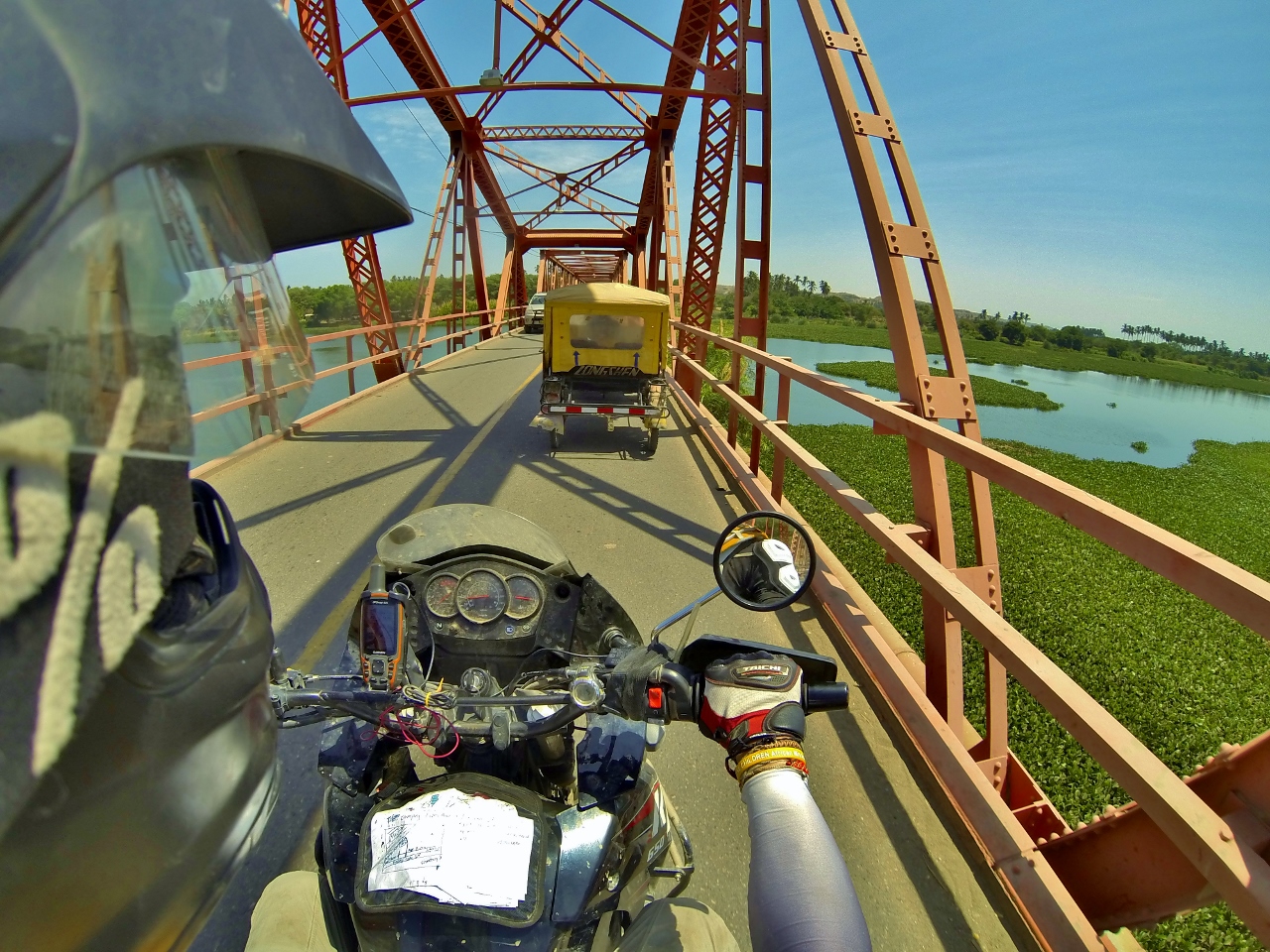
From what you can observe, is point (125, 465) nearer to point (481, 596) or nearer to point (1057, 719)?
point (481, 596)

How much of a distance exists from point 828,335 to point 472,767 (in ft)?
169

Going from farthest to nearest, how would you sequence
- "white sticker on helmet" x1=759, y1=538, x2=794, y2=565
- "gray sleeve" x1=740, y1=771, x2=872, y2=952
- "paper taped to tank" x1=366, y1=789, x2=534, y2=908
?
"white sticker on helmet" x1=759, y1=538, x2=794, y2=565 < "paper taped to tank" x1=366, y1=789, x2=534, y2=908 < "gray sleeve" x1=740, y1=771, x2=872, y2=952

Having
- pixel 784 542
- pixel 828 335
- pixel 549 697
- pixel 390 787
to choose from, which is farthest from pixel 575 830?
pixel 828 335

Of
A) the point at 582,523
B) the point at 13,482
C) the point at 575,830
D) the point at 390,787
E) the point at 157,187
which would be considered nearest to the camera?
the point at 13,482

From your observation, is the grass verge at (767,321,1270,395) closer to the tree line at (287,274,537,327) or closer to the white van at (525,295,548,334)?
the white van at (525,295,548,334)

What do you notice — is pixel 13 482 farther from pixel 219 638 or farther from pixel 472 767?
pixel 472 767

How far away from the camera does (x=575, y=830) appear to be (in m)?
1.47

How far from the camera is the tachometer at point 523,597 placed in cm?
191

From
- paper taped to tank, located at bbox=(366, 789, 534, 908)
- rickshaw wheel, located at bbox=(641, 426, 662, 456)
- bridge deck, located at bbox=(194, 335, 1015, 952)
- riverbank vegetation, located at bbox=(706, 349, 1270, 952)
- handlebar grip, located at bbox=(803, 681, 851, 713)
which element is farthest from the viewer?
rickshaw wheel, located at bbox=(641, 426, 662, 456)

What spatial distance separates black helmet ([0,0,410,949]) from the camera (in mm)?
572

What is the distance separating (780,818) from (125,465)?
108 cm

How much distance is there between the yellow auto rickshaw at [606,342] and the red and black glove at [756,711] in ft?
25.7

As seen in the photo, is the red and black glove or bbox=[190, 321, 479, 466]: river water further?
the red and black glove

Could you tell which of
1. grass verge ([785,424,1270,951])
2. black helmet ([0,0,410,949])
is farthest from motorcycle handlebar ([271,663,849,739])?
grass verge ([785,424,1270,951])
